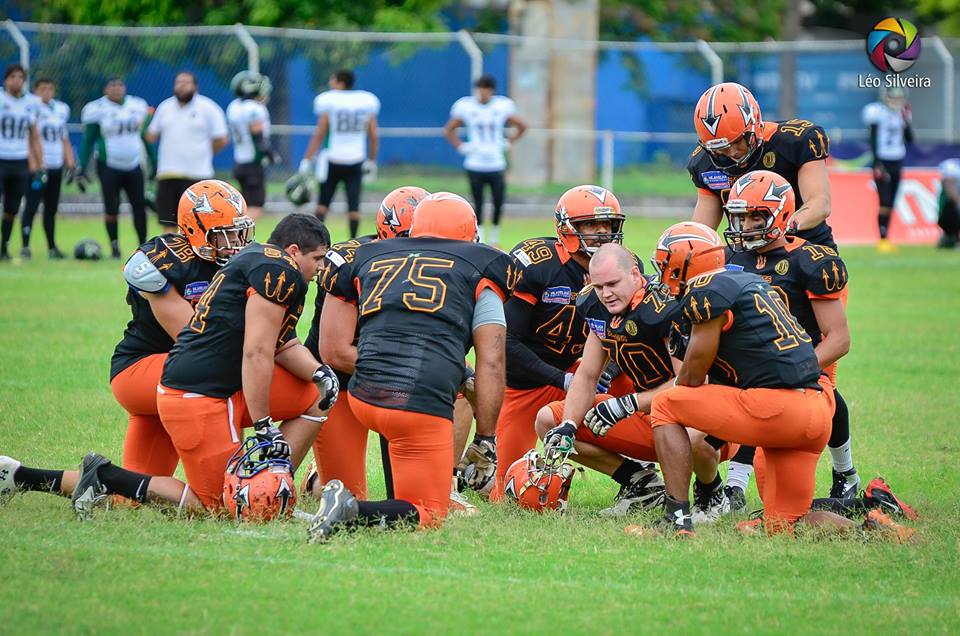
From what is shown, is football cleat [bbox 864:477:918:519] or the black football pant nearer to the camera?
football cleat [bbox 864:477:918:519]

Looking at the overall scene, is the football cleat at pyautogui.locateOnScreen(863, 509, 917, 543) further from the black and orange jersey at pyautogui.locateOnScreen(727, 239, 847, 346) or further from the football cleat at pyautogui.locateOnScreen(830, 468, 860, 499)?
the black and orange jersey at pyautogui.locateOnScreen(727, 239, 847, 346)

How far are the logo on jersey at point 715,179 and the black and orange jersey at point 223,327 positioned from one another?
2.68m

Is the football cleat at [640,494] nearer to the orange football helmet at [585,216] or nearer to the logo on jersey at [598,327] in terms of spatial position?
the logo on jersey at [598,327]

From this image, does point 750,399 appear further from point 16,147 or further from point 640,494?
point 16,147

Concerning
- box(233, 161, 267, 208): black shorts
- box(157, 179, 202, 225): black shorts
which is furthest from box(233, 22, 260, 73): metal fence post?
box(157, 179, 202, 225): black shorts

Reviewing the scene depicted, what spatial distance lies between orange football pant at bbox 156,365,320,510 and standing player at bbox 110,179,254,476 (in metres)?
0.35

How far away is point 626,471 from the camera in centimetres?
665

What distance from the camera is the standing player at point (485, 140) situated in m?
17.4

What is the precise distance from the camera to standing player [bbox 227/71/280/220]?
51.8 feet

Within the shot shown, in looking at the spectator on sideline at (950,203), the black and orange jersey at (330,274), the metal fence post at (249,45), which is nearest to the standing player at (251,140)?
the metal fence post at (249,45)

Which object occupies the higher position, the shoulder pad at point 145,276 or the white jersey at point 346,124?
the white jersey at point 346,124

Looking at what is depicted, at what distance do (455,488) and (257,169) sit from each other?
986cm

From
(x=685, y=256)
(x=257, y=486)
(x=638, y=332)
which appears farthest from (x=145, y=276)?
(x=685, y=256)

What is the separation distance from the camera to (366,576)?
4938 millimetres
